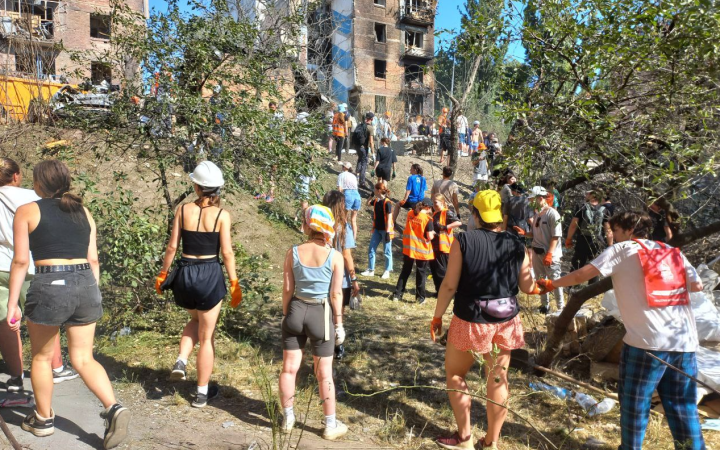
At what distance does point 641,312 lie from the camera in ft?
9.88

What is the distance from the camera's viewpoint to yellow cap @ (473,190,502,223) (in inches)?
128

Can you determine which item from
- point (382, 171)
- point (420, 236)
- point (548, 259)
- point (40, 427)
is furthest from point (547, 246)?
point (382, 171)

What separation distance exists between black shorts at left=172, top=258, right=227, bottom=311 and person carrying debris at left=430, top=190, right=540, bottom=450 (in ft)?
5.15

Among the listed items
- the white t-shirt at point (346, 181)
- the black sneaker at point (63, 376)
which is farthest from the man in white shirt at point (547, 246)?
the black sneaker at point (63, 376)

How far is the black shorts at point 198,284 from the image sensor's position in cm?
372

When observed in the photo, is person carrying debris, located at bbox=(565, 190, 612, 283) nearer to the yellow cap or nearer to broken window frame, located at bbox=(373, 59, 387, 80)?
the yellow cap

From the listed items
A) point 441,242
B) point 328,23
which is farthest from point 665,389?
point 328,23

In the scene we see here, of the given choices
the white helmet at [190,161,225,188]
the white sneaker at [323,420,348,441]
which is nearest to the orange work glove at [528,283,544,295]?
the white sneaker at [323,420,348,441]

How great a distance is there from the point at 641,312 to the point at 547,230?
3.91m

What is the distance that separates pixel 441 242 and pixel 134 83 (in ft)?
12.8

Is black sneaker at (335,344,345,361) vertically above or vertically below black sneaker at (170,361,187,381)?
below

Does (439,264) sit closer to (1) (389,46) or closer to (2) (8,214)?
(2) (8,214)

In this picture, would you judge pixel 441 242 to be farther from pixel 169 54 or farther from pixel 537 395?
pixel 169 54

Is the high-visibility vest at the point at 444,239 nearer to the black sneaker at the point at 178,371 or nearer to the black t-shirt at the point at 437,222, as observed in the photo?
the black t-shirt at the point at 437,222
